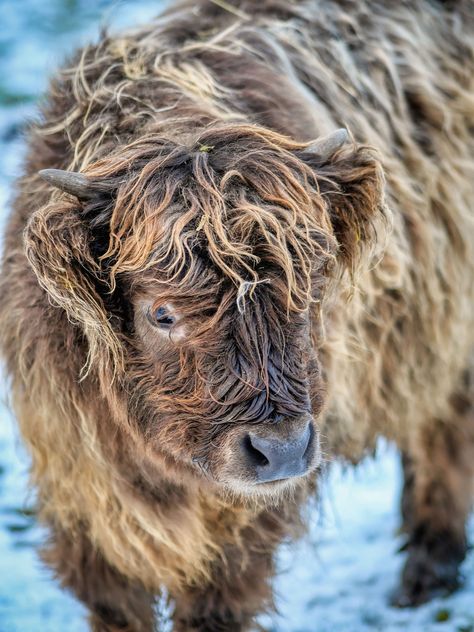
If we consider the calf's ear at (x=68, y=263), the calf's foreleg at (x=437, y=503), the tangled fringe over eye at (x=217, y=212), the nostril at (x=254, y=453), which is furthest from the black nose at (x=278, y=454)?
the calf's foreleg at (x=437, y=503)

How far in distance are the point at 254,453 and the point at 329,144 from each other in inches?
31.2

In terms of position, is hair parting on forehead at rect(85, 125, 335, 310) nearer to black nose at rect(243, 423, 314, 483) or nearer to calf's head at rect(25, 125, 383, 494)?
calf's head at rect(25, 125, 383, 494)

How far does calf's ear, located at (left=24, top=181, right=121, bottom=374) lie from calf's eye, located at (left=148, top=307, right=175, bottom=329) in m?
0.11

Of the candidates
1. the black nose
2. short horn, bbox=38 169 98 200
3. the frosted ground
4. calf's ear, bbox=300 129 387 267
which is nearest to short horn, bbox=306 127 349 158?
calf's ear, bbox=300 129 387 267

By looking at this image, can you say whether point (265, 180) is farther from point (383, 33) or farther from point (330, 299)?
point (383, 33)

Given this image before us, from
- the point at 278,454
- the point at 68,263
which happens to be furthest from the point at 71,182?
the point at 278,454

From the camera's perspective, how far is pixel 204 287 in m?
2.30

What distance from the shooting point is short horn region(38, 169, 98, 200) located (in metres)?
2.28

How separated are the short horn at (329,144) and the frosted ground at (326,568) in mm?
1007

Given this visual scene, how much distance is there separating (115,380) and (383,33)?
1.69 metres

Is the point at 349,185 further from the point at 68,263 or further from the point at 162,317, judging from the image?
the point at 68,263

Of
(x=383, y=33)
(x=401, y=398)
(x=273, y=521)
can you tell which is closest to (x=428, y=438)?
(x=401, y=398)

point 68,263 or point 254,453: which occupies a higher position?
point 68,263

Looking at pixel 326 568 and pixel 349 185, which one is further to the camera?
pixel 326 568
